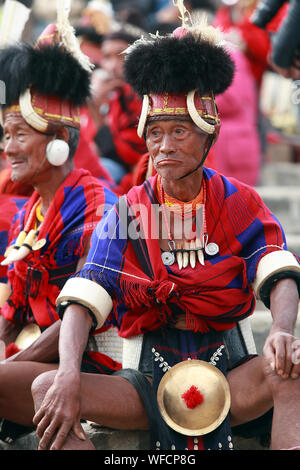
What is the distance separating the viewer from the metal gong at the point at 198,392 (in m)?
3.17

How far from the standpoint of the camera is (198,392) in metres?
3.19

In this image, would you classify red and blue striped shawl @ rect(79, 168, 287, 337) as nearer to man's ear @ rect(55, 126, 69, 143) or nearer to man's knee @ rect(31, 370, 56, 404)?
man's knee @ rect(31, 370, 56, 404)

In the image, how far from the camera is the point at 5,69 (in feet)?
13.3

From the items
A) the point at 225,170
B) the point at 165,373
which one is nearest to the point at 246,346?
the point at 165,373

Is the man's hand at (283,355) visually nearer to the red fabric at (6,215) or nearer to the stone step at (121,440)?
the stone step at (121,440)

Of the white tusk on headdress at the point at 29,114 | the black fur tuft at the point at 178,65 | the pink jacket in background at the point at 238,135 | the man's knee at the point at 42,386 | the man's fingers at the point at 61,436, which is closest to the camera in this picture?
the man's fingers at the point at 61,436

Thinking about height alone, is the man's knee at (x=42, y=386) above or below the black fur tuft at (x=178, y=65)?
below

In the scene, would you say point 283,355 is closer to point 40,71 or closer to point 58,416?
point 58,416

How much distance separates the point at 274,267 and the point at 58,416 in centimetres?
101

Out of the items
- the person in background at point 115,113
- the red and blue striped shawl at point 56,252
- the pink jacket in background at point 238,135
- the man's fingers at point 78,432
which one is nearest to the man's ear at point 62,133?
the red and blue striped shawl at point 56,252

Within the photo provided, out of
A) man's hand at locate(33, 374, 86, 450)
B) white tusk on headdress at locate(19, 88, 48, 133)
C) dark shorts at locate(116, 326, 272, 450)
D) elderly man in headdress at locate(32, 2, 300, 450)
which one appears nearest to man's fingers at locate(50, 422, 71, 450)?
man's hand at locate(33, 374, 86, 450)

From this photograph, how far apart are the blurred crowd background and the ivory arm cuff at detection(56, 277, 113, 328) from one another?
86.2 inches

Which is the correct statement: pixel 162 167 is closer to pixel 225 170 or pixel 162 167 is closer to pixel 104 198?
pixel 104 198
